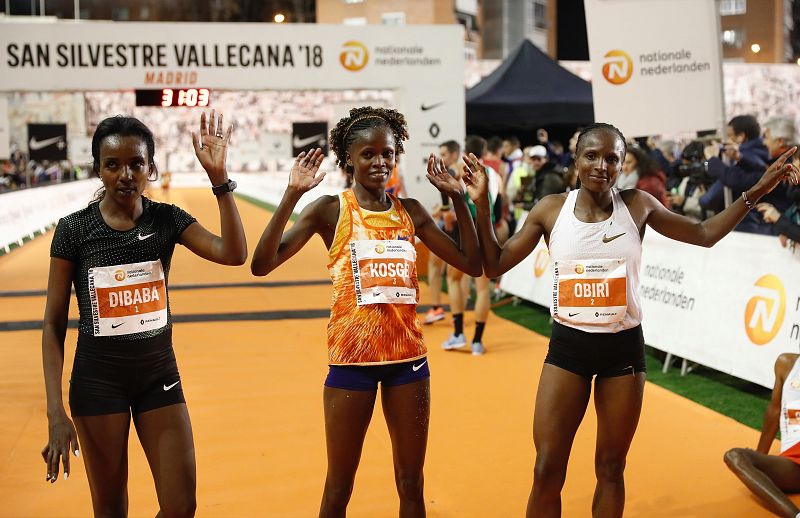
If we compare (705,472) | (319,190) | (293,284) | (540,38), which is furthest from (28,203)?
(540,38)

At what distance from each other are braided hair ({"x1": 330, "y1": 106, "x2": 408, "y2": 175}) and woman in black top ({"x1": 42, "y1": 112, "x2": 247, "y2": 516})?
1.71ft

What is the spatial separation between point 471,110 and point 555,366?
12561 millimetres

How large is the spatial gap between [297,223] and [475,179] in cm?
73

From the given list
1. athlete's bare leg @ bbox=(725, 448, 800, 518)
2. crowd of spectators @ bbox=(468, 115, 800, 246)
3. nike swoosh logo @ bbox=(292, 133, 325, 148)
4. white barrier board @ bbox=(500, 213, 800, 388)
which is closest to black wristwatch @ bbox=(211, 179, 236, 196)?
white barrier board @ bbox=(500, 213, 800, 388)

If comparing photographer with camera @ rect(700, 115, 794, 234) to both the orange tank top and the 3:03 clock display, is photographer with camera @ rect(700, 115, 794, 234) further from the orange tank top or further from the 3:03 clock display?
the 3:03 clock display

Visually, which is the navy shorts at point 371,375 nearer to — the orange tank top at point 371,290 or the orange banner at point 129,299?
the orange tank top at point 371,290

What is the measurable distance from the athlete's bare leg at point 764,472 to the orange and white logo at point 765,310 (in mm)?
1819

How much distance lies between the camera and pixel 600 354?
11.3 ft

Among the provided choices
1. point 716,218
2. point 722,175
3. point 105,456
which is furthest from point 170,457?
point 722,175

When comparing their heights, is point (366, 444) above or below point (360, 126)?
below

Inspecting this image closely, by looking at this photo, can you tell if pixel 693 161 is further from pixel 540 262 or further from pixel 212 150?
pixel 212 150

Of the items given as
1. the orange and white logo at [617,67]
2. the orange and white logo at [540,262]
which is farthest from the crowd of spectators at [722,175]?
the orange and white logo at [540,262]

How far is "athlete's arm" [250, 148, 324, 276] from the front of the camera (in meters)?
3.17

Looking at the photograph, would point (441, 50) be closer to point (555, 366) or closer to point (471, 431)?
point (471, 431)
